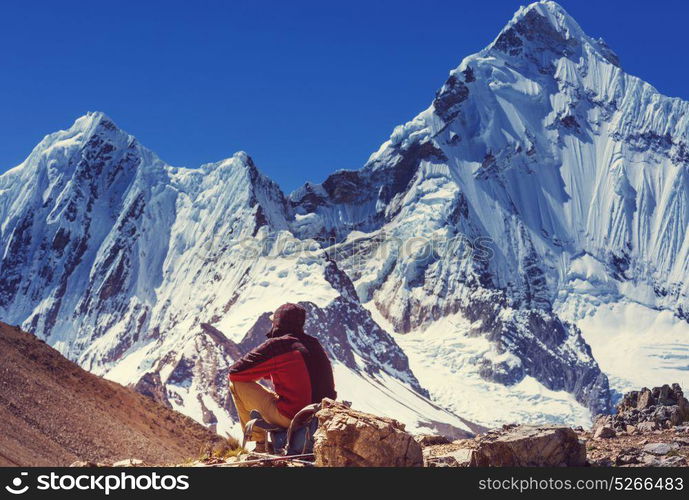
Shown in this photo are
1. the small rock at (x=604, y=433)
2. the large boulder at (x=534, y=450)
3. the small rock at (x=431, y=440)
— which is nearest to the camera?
the large boulder at (x=534, y=450)

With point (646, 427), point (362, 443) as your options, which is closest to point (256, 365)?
point (362, 443)

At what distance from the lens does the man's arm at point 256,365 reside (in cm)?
1947

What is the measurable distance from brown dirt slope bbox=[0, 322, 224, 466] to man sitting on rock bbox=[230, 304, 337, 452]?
74.6 ft

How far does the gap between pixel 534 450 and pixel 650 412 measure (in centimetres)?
1339

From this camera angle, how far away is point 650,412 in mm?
30062

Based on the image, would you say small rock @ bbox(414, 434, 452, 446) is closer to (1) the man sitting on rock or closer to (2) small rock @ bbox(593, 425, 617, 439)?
(2) small rock @ bbox(593, 425, 617, 439)

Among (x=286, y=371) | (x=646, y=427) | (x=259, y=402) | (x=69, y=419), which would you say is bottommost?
(x=259, y=402)

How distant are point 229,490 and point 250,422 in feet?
17.1

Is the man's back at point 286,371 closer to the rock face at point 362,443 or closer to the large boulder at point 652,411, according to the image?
the rock face at point 362,443

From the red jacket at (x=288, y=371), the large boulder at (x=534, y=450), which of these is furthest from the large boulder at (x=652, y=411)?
the red jacket at (x=288, y=371)

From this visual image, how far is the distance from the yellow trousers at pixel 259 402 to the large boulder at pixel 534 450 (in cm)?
331

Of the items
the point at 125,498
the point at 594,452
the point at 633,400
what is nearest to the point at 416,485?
the point at 125,498

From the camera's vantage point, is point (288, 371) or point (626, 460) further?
point (288, 371)

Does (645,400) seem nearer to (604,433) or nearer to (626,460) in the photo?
(604,433)
